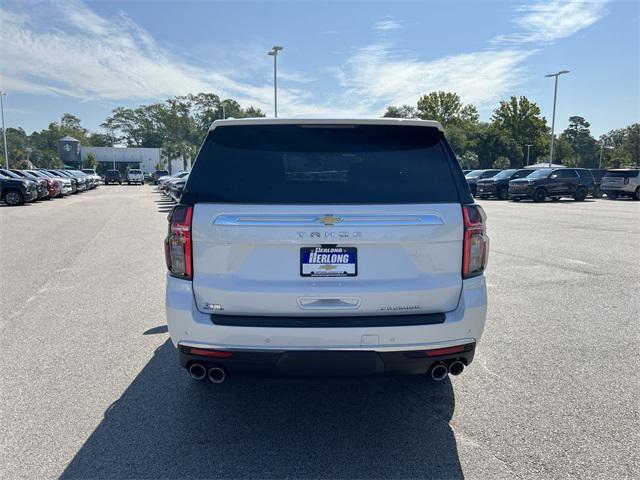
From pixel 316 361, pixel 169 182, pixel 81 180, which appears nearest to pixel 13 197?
pixel 169 182

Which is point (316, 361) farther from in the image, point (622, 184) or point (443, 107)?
point (443, 107)

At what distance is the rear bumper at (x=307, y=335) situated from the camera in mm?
2744

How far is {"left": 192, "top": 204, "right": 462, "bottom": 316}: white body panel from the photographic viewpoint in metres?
2.76

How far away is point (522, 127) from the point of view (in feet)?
232

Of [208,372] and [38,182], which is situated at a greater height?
[38,182]

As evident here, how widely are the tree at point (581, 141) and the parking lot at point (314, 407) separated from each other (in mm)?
136818

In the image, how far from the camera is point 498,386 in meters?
3.79

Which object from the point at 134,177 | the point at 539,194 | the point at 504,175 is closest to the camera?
the point at 539,194

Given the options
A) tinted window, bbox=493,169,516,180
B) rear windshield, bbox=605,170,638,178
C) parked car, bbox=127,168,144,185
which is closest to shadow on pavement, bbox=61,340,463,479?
tinted window, bbox=493,169,516,180

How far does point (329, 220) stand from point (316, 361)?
2.77ft

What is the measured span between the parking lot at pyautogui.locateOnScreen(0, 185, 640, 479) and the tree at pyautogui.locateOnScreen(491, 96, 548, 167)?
2785 inches

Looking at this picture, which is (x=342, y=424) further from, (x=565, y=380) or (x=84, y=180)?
(x=84, y=180)

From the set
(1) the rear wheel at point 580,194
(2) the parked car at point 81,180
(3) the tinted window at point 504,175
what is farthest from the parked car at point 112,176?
(1) the rear wheel at point 580,194

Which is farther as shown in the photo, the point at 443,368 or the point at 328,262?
the point at 443,368
